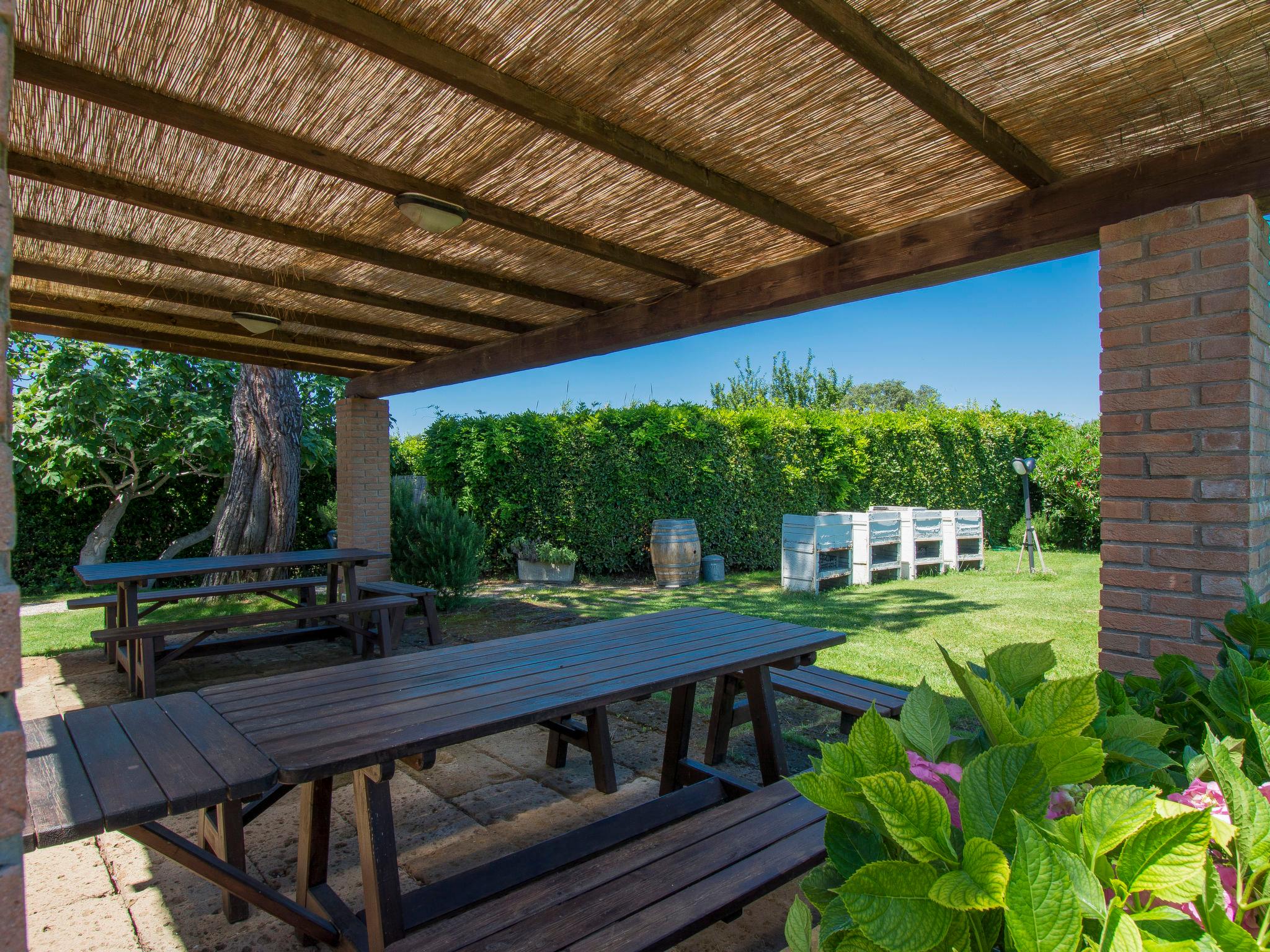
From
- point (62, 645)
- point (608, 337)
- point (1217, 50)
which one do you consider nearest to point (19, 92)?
point (608, 337)

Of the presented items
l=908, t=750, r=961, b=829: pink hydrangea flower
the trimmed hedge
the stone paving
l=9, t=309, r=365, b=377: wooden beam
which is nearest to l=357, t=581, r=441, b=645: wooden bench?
the stone paving

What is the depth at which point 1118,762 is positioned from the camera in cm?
81

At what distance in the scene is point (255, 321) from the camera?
4.61 metres

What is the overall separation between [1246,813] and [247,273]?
457 centimetres

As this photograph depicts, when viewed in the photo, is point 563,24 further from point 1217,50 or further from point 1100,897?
point 1100,897

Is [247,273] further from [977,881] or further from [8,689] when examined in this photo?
[977,881]

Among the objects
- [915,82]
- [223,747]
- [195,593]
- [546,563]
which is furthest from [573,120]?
[546,563]

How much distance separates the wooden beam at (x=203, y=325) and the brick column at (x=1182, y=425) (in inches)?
196

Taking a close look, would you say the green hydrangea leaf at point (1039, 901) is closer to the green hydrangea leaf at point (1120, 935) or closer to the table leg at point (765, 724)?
the green hydrangea leaf at point (1120, 935)

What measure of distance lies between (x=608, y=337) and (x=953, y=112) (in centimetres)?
265

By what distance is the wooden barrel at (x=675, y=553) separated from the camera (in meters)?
8.89

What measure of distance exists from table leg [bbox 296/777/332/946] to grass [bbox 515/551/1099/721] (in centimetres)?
335

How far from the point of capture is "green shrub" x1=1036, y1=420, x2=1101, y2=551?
11.8 meters

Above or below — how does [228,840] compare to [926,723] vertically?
below
